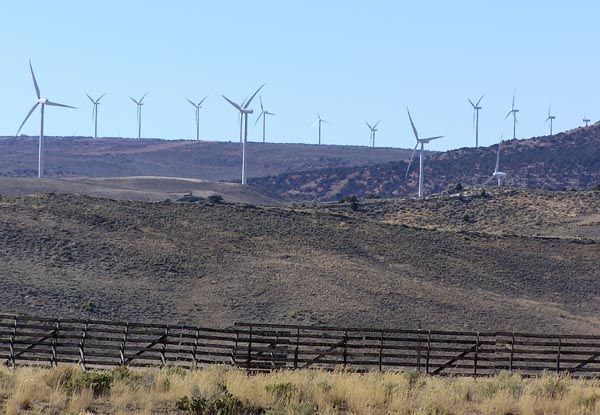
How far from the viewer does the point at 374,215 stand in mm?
107625

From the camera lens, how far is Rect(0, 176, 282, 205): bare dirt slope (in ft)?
392

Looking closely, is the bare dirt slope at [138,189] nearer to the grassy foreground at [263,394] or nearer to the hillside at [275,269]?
the hillside at [275,269]

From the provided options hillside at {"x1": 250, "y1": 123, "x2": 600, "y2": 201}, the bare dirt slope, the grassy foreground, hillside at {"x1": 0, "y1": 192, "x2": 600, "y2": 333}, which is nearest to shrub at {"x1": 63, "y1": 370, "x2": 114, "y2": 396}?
the grassy foreground

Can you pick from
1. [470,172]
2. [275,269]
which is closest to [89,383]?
[275,269]

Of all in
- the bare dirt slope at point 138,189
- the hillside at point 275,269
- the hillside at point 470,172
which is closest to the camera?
the hillside at point 275,269

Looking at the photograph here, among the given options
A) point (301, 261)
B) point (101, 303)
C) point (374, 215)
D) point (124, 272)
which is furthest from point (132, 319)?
point (374, 215)

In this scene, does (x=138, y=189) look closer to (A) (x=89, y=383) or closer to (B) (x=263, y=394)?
(A) (x=89, y=383)

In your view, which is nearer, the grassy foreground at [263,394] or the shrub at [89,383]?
the grassy foreground at [263,394]

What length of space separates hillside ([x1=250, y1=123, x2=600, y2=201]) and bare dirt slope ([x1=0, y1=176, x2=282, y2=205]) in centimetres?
2869

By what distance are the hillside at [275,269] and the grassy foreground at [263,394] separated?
28.5 meters

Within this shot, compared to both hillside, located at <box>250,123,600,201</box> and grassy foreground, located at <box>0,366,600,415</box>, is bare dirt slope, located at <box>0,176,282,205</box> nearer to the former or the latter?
hillside, located at <box>250,123,600,201</box>

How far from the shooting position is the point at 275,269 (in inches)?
2763

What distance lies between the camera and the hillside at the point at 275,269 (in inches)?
2452

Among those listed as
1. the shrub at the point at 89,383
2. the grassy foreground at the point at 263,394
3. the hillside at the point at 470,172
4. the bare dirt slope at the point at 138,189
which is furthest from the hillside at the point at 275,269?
the hillside at the point at 470,172
